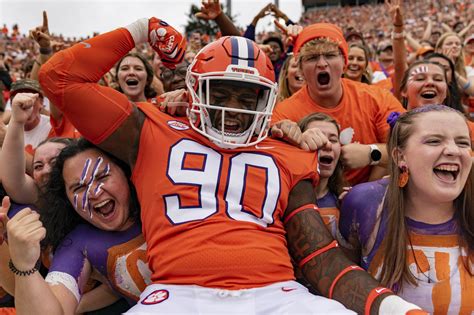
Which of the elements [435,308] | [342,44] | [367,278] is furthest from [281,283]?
[342,44]

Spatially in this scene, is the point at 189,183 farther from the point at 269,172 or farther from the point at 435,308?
the point at 435,308

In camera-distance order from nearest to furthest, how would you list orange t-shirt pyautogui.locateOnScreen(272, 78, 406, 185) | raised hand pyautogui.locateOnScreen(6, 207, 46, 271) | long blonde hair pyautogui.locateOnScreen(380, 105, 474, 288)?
raised hand pyautogui.locateOnScreen(6, 207, 46, 271) < long blonde hair pyautogui.locateOnScreen(380, 105, 474, 288) < orange t-shirt pyautogui.locateOnScreen(272, 78, 406, 185)

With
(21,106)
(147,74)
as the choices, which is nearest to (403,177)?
(21,106)

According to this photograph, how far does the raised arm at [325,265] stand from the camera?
202 cm

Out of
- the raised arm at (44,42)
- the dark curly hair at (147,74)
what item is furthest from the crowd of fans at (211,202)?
the dark curly hair at (147,74)

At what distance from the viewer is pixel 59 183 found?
257 centimetres

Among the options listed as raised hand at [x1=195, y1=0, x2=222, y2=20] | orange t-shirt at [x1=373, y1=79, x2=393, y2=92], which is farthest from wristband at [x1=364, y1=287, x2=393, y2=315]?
orange t-shirt at [x1=373, y1=79, x2=393, y2=92]

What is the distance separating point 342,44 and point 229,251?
81.2 inches

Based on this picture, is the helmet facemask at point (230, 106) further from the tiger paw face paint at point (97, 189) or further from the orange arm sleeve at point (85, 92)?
the tiger paw face paint at point (97, 189)

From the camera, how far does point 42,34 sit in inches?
172

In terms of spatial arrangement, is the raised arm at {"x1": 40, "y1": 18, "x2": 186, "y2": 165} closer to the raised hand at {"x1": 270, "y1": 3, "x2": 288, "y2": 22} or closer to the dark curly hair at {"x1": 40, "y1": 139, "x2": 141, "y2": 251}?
the dark curly hair at {"x1": 40, "y1": 139, "x2": 141, "y2": 251}

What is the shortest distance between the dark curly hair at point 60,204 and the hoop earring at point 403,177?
125cm

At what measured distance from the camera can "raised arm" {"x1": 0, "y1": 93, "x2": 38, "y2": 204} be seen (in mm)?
2498

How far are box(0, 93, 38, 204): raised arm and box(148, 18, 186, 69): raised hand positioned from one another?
66cm
